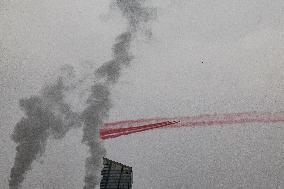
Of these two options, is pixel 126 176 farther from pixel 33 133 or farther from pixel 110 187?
pixel 33 133

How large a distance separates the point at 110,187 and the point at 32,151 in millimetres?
9337

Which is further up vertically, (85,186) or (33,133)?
(33,133)

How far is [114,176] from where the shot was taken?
3388 cm

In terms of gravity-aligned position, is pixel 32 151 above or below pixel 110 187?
above

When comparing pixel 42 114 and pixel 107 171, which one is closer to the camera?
pixel 107 171

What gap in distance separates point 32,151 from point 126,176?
33.4ft

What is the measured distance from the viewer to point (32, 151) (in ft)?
121

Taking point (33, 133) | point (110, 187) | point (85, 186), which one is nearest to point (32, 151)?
point (33, 133)

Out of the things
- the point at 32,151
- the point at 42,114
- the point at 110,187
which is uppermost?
the point at 42,114

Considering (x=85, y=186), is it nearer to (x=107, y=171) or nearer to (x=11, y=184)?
(x=107, y=171)

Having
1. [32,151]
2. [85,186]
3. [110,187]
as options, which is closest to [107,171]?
[110,187]

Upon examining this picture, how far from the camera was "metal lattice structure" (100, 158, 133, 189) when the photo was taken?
3384cm

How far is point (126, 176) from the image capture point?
35.3 meters

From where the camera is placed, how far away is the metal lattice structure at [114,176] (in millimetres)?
33844
